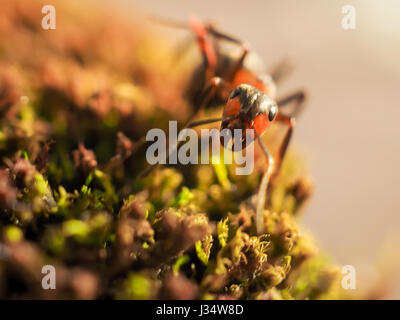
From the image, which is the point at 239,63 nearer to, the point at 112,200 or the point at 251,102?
the point at 251,102

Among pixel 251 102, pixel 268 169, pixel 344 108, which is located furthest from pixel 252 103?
pixel 344 108

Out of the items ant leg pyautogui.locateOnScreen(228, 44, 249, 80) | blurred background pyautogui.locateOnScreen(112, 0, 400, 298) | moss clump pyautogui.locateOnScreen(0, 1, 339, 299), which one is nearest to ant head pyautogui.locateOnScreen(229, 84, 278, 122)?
moss clump pyautogui.locateOnScreen(0, 1, 339, 299)

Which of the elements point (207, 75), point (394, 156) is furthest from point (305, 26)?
point (207, 75)

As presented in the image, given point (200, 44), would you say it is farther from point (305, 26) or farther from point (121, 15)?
point (305, 26)

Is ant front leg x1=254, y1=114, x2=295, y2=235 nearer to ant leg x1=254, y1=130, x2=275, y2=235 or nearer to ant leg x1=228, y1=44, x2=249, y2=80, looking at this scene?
ant leg x1=254, y1=130, x2=275, y2=235

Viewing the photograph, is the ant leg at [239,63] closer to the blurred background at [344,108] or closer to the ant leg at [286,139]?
the ant leg at [286,139]
